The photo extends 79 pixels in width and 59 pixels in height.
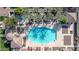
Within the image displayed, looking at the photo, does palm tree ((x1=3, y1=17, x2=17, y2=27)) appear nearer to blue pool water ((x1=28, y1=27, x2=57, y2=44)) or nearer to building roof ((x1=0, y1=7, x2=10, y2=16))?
building roof ((x1=0, y1=7, x2=10, y2=16))

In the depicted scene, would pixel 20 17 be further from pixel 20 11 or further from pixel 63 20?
pixel 63 20

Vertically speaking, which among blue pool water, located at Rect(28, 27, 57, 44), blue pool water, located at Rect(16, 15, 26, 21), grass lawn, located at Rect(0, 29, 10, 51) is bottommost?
grass lawn, located at Rect(0, 29, 10, 51)

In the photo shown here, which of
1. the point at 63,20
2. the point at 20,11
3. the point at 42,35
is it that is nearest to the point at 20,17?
the point at 20,11

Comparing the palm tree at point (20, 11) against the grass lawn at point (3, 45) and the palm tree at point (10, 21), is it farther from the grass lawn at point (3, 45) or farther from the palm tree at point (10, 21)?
the grass lawn at point (3, 45)

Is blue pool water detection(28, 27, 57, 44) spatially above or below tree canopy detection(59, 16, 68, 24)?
below

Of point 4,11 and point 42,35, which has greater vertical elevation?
point 4,11

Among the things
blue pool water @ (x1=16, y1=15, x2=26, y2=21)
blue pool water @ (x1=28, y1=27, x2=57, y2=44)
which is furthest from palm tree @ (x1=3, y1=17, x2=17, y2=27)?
blue pool water @ (x1=28, y1=27, x2=57, y2=44)
